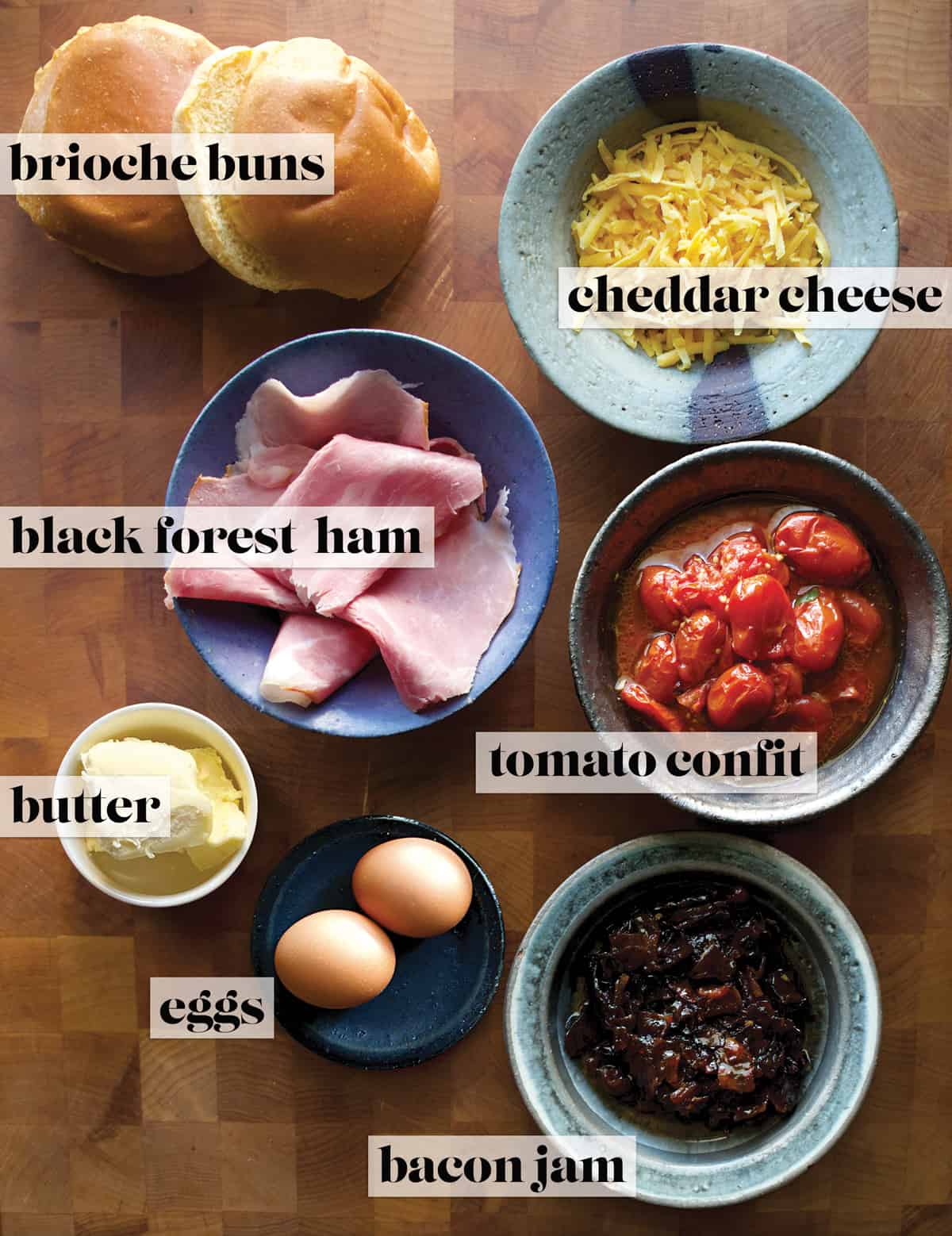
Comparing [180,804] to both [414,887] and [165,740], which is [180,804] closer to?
[165,740]

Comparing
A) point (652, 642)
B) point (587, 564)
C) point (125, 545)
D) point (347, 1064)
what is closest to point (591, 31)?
point (587, 564)

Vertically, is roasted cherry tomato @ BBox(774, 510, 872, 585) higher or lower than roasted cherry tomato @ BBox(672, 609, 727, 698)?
higher

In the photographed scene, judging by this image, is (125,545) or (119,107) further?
(125,545)

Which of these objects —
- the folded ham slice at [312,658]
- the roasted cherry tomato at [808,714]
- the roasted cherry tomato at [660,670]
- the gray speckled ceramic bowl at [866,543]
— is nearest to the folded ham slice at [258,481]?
the folded ham slice at [312,658]

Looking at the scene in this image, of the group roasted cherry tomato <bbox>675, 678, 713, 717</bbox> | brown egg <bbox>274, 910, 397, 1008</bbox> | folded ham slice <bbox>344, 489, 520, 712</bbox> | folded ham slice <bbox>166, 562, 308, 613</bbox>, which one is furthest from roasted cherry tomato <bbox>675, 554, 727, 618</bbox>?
brown egg <bbox>274, 910, 397, 1008</bbox>

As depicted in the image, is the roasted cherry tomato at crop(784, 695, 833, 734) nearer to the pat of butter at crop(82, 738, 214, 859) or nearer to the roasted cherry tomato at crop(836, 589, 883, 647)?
the roasted cherry tomato at crop(836, 589, 883, 647)

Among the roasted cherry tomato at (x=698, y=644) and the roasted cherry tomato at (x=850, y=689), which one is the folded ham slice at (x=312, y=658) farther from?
the roasted cherry tomato at (x=850, y=689)

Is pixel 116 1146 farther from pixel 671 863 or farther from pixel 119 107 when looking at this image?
pixel 119 107
